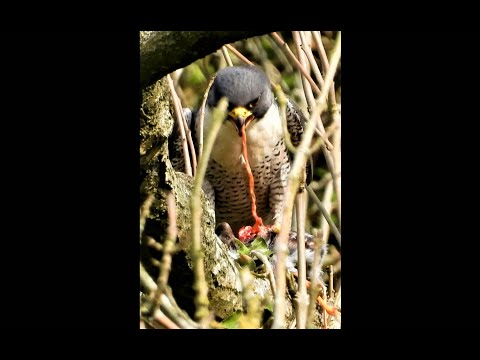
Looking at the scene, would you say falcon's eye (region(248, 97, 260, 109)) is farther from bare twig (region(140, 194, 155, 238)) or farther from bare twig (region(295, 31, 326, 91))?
bare twig (region(140, 194, 155, 238))

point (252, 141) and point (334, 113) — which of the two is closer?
point (334, 113)

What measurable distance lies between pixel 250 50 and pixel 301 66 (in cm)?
35

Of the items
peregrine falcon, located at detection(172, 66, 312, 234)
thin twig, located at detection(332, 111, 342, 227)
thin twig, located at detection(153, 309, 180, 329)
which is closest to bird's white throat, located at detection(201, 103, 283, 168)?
peregrine falcon, located at detection(172, 66, 312, 234)

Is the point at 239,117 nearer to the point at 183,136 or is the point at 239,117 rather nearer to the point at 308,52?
the point at 183,136

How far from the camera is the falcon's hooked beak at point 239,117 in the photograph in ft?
8.76

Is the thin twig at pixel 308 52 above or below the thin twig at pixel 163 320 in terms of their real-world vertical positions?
above

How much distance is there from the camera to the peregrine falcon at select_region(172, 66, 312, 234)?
264cm

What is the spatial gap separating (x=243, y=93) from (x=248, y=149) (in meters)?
0.30

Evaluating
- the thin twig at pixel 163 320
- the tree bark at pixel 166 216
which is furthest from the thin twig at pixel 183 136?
the thin twig at pixel 163 320

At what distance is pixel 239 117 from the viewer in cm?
267

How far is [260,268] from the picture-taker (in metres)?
2.02

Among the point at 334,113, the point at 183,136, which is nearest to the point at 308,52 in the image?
the point at 334,113

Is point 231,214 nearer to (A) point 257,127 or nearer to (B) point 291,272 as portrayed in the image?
(A) point 257,127

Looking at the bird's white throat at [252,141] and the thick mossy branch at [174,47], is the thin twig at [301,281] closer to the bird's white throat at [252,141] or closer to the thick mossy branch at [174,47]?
the thick mossy branch at [174,47]
